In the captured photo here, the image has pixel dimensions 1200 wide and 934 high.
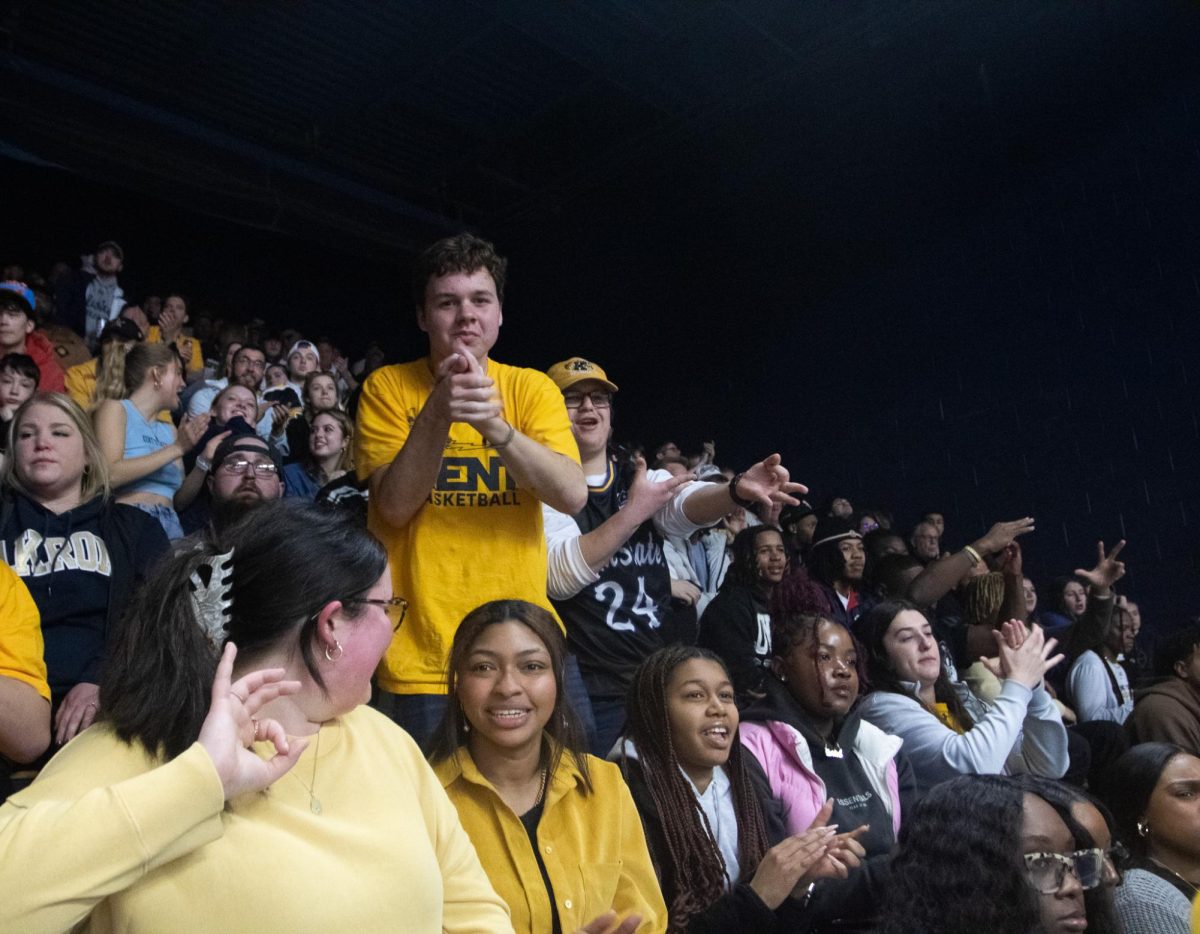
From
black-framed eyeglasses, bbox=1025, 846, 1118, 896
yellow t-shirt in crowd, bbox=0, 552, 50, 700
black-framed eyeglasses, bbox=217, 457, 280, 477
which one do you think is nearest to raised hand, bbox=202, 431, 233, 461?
black-framed eyeglasses, bbox=217, 457, 280, 477

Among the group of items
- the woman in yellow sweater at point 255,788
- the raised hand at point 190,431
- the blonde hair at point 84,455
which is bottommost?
the woman in yellow sweater at point 255,788

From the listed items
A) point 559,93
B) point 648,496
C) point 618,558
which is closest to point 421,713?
point 648,496

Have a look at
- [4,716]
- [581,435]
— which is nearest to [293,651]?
[4,716]

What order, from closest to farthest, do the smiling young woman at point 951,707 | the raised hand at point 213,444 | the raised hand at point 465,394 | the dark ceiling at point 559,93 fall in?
1. the raised hand at point 465,394
2. the smiling young woman at point 951,707
3. the raised hand at point 213,444
4. the dark ceiling at point 559,93

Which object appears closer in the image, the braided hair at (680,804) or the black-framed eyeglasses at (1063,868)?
the black-framed eyeglasses at (1063,868)

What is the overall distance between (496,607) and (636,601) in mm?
774

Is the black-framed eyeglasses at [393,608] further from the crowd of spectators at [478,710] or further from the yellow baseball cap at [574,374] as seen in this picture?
the yellow baseball cap at [574,374]

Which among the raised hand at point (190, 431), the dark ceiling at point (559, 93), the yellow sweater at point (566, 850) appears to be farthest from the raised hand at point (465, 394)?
the dark ceiling at point (559, 93)

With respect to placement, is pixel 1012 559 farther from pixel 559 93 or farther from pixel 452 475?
pixel 559 93

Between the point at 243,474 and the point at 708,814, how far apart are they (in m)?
1.66

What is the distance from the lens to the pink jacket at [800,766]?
2602 mm

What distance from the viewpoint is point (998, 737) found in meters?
2.89

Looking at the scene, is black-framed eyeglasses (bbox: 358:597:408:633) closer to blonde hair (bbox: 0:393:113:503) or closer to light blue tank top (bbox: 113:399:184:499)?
blonde hair (bbox: 0:393:113:503)

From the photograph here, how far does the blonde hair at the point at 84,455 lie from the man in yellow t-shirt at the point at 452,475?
825 mm
